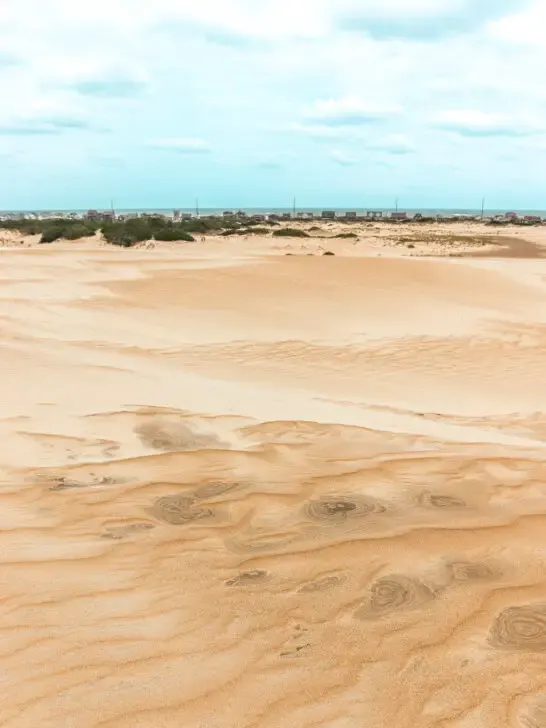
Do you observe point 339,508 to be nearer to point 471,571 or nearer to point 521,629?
point 471,571

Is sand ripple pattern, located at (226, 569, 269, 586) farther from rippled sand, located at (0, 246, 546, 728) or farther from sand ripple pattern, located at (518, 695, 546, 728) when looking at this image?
sand ripple pattern, located at (518, 695, 546, 728)

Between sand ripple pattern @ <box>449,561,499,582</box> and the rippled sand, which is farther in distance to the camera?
sand ripple pattern @ <box>449,561,499,582</box>

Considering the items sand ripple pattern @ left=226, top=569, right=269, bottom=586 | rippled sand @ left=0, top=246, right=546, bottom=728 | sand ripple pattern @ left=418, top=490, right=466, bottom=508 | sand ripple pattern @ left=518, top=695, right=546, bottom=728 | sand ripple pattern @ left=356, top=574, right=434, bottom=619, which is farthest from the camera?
sand ripple pattern @ left=418, top=490, right=466, bottom=508

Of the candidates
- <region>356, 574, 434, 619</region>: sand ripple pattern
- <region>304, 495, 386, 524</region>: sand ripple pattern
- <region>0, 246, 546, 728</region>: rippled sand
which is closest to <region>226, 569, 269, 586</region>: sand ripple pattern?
<region>0, 246, 546, 728</region>: rippled sand

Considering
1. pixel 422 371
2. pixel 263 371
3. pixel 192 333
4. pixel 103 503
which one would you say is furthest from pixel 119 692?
pixel 192 333

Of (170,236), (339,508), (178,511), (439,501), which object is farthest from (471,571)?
(170,236)

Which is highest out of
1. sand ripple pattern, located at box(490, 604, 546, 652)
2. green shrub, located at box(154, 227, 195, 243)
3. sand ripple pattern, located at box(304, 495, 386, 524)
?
green shrub, located at box(154, 227, 195, 243)
